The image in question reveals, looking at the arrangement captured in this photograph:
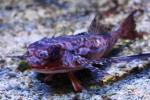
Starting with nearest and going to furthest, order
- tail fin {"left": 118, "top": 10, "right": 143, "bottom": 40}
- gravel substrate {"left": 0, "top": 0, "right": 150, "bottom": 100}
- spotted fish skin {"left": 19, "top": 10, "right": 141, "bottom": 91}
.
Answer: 1. spotted fish skin {"left": 19, "top": 10, "right": 141, "bottom": 91}
2. gravel substrate {"left": 0, "top": 0, "right": 150, "bottom": 100}
3. tail fin {"left": 118, "top": 10, "right": 143, "bottom": 40}

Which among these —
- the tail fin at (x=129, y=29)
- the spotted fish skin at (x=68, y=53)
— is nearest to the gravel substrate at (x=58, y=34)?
the tail fin at (x=129, y=29)

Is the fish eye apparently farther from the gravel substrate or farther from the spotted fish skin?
the gravel substrate

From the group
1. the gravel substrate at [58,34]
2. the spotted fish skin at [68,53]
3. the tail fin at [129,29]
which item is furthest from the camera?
the tail fin at [129,29]

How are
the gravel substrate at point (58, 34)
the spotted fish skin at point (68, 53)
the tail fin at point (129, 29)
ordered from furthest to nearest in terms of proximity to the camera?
the tail fin at point (129, 29), the gravel substrate at point (58, 34), the spotted fish skin at point (68, 53)

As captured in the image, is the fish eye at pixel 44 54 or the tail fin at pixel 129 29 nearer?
the fish eye at pixel 44 54

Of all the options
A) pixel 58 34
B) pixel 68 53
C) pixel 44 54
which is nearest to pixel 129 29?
pixel 58 34

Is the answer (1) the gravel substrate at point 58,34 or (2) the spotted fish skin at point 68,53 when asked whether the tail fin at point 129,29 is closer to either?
(1) the gravel substrate at point 58,34

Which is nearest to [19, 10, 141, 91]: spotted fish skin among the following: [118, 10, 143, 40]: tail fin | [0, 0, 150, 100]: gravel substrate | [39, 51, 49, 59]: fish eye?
[39, 51, 49, 59]: fish eye
